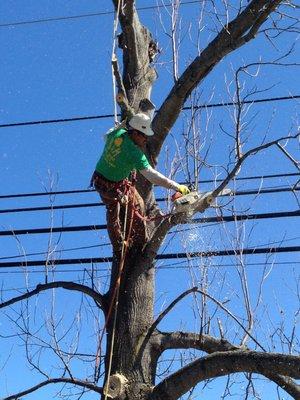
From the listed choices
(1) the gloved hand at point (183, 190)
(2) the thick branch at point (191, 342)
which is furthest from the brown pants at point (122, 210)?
(2) the thick branch at point (191, 342)

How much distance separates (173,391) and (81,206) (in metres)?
3.36

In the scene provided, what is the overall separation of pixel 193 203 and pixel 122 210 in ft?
1.96

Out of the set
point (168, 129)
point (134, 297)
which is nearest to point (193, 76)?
point (168, 129)

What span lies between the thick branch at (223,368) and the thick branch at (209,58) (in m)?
1.71

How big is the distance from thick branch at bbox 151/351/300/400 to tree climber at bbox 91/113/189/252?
106cm

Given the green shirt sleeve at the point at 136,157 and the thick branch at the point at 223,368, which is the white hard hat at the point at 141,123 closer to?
the green shirt sleeve at the point at 136,157

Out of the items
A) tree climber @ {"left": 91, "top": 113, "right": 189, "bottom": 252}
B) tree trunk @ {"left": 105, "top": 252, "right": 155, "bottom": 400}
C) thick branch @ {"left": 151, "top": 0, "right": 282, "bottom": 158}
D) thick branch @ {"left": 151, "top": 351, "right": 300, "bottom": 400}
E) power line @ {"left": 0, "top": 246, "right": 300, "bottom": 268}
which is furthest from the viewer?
power line @ {"left": 0, "top": 246, "right": 300, "bottom": 268}

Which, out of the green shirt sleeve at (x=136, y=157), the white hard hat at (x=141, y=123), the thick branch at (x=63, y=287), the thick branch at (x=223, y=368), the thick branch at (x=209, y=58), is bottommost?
the thick branch at (x=223, y=368)

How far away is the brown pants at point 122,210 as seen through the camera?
5102mm

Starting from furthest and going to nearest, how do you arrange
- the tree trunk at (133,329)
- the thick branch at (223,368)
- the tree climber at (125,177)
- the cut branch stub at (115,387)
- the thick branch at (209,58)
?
1. the tree climber at (125,177)
2. the thick branch at (209,58)
3. the tree trunk at (133,329)
4. the cut branch stub at (115,387)
5. the thick branch at (223,368)

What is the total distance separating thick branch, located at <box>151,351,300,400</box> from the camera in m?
3.98

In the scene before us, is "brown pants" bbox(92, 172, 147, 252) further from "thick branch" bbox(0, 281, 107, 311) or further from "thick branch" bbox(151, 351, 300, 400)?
"thick branch" bbox(151, 351, 300, 400)

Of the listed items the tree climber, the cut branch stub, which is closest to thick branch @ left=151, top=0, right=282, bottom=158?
the tree climber

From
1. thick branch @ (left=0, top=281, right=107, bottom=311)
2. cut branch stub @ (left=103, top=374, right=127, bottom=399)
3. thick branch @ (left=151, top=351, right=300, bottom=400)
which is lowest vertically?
thick branch @ (left=151, top=351, right=300, bottom=400)
